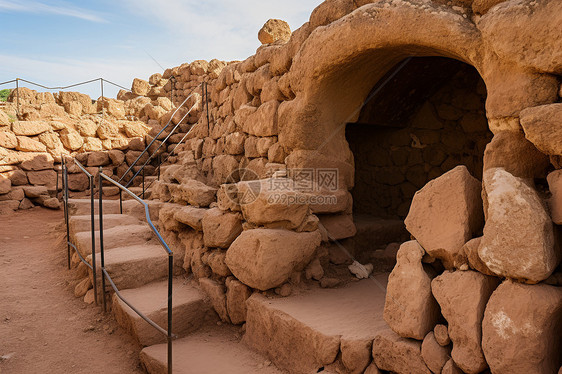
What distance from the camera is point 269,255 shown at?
287cm

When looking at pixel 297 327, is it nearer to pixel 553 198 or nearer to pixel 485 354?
pixel 485 354

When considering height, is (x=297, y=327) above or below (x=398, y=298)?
below

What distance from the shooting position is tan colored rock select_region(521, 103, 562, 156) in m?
1.74

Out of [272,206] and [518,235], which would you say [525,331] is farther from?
[272,206]

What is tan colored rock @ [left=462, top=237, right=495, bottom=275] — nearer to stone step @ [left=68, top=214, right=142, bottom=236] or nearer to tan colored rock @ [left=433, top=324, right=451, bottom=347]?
tan colored rock @ [left=433, top=324, right=451, bottom=347]

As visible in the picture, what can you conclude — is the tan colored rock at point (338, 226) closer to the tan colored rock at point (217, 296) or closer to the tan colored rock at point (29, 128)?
the tan colored rock at point (217, 296)

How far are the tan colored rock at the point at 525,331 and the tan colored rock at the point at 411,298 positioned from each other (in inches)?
13.6

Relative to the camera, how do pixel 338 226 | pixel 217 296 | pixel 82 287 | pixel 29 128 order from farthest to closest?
pixel 29 128
pixel 82 287
pixel 338 226
pixel 217 296

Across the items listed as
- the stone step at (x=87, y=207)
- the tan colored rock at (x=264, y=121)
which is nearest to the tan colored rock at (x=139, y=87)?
the stone step at (x=87, y=207)

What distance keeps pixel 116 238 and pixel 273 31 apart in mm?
3599

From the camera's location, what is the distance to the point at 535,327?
1.62 meters

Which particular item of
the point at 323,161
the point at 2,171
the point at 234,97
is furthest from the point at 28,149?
the point at 323,161

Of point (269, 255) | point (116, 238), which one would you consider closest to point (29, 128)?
point (116, 238)

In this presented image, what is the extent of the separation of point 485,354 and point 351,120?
8.65 ft
